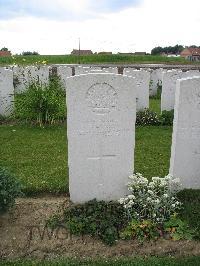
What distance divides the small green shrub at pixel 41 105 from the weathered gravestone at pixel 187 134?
5139mm

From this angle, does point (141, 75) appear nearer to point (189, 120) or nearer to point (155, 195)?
point (189, 120)

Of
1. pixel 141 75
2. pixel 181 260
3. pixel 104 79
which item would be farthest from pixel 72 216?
pixel 141 75

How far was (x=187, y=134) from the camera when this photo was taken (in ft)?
17.8

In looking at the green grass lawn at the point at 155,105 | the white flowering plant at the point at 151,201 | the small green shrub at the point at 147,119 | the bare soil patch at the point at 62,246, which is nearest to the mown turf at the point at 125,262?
the bare soil patch at the point at 62,246

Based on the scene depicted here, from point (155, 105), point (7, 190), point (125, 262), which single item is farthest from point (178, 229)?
point (155, 105)

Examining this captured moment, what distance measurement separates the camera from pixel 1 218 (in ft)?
16.5

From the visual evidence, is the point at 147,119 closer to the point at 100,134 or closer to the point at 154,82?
the point at 100,134

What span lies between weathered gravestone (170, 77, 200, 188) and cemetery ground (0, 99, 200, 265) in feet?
1.02

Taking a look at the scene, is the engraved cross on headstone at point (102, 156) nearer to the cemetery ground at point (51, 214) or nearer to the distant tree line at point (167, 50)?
the cemetery ground at point (51, 214)

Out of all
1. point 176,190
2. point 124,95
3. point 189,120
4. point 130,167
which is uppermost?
point 124,95

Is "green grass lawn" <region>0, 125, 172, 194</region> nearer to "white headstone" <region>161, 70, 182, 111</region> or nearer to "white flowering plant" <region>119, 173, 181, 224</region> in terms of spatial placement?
"white flowering plant" <region>119, 173, 181, 224</region>

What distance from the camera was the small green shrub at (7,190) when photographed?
4.58 meters

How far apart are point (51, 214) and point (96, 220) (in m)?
0.74

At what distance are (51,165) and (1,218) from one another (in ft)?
7.21
